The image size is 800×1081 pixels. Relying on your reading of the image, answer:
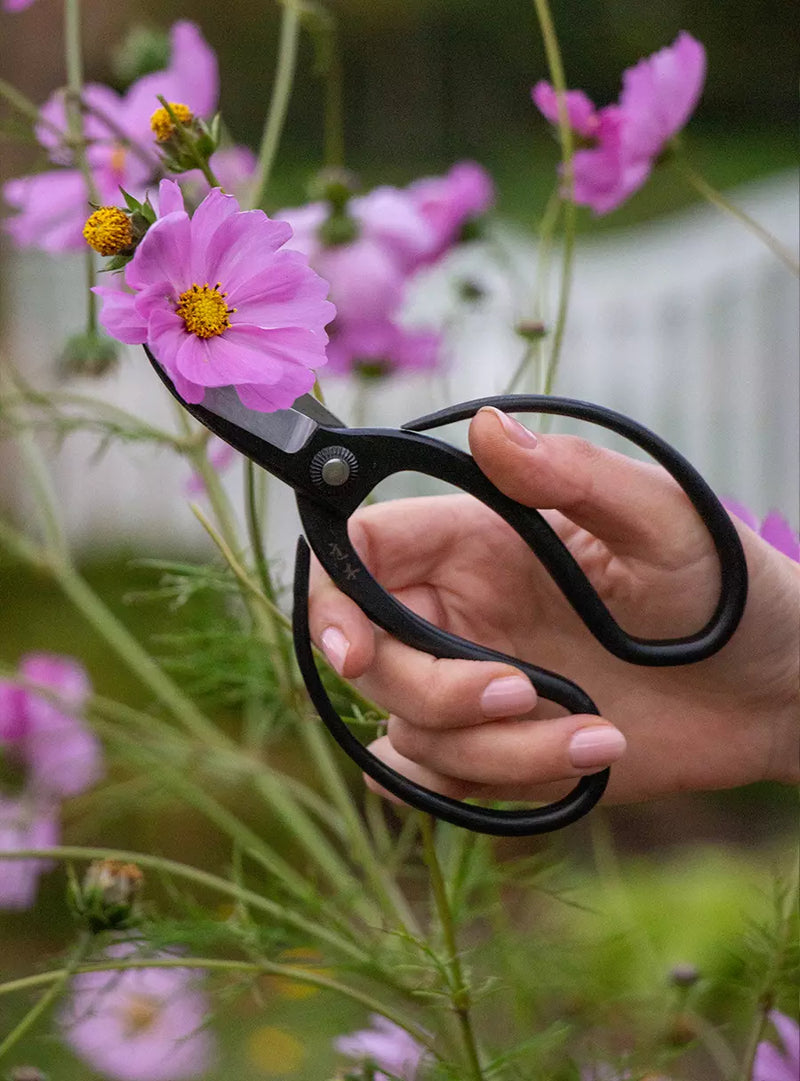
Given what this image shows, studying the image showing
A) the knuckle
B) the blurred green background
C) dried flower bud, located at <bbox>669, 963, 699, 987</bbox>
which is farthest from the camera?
the blurred green background

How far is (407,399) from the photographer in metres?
2.11

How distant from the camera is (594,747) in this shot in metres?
0.34

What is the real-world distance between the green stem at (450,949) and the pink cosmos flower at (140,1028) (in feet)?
0.85

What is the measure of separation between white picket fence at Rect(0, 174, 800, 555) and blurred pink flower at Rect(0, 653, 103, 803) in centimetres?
103

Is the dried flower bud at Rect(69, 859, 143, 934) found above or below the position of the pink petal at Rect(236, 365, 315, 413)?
below

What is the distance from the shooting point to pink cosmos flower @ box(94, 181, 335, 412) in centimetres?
28

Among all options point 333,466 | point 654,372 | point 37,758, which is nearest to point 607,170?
point 333,466

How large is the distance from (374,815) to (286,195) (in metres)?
4.26

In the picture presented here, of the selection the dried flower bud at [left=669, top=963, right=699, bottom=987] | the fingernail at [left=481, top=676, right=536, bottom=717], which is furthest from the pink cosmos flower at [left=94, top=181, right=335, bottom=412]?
the dried flower bud at [left=669, top=963, right=699, bottom=987]

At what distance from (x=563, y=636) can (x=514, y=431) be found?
13cm

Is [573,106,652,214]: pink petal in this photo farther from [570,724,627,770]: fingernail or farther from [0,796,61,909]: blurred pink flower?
[0,796,61,909]: blurred pink flower

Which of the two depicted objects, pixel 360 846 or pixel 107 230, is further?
pixel 360 846

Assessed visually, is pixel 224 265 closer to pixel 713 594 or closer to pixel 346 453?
pixel 346 453

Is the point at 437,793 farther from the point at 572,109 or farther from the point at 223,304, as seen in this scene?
the point at 572,109
